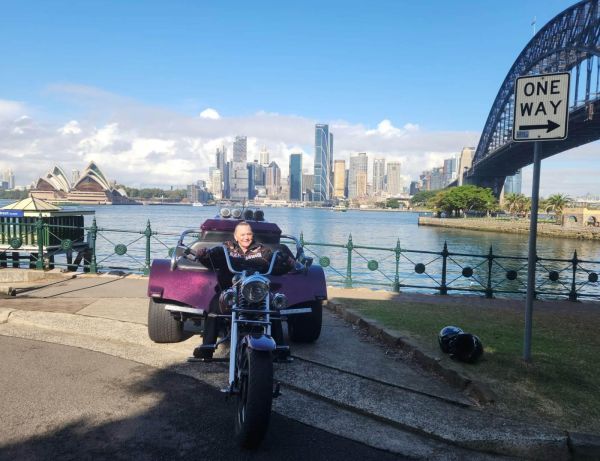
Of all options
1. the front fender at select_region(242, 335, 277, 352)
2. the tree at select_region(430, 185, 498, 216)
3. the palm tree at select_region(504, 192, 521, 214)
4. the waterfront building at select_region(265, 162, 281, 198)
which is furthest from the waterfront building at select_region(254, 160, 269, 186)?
the palm tree at select_region(504, 192, 521, 214)

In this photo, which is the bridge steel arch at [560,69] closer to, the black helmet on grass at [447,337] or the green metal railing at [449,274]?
the green metal railing at [449,274]

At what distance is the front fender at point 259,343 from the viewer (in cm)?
365

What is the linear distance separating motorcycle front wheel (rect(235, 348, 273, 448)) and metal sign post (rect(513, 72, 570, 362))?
3.51 m

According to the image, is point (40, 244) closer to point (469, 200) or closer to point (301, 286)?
point (301, 286)

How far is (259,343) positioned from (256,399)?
0.40 meters

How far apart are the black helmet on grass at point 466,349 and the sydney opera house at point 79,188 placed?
294 ft

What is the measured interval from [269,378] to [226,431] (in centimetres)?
75

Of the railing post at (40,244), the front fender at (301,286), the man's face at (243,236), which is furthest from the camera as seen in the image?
the railing post at (40,244)

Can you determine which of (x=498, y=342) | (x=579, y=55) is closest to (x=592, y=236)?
(x=579, y=55)

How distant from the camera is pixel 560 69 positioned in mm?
86938

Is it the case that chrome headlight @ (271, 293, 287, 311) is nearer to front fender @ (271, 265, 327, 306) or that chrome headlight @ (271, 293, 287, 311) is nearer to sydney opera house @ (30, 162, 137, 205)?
front fender @ (271, 265, 327, 306)

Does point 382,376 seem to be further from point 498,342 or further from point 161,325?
point 161,325

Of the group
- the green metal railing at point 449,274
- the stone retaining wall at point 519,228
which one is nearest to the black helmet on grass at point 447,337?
the green metal railing at point 449,274

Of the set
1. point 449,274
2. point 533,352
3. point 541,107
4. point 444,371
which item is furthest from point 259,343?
point 449,274
